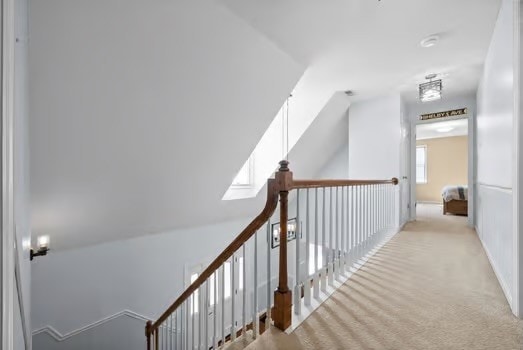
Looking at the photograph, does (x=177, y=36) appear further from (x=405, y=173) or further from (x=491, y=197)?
(x=405, y=173)

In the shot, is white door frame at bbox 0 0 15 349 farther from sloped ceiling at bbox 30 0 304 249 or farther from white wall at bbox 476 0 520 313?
white wall at bbox 476 0 520 313

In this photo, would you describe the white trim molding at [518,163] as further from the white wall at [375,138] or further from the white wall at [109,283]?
the white wall at [375,138]

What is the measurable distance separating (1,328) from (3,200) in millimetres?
334

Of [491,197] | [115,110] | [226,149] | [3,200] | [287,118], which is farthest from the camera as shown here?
[287,118]

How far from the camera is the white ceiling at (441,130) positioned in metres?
6.34

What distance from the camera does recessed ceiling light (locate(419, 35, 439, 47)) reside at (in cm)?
242

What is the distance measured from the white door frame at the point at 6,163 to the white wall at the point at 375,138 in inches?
180

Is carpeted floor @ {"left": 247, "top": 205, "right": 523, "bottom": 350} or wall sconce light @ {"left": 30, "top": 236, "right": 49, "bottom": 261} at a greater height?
wall sconce light @ {"left": 30, "top": 236, "right": 49, "bottom": 261}

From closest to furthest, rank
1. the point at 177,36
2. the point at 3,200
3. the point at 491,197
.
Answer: the point at 3,200, the point at 177,36, the point at 491,197

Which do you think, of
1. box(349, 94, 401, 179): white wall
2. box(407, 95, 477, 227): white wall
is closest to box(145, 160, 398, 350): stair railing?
box(349, 94, 401, 179): white wall

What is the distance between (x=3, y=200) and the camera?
2.08ft

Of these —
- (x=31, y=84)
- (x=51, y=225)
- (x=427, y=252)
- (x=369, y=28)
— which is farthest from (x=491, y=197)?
(x=51, y=225)

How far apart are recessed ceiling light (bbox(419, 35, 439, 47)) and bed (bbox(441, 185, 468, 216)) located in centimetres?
437

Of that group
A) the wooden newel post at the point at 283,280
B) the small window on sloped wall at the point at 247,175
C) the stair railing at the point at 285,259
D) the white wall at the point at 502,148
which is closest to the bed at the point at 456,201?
the stair railing at the point at 285,259
